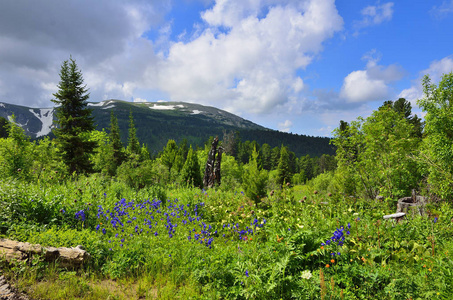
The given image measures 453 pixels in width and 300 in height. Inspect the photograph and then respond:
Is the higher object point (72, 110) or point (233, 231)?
point (72, 110)

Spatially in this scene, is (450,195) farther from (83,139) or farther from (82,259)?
(83,139)

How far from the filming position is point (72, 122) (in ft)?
61.6

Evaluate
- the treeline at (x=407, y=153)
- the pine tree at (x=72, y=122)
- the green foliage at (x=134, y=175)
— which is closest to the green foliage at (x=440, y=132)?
the treeline at (x=407, y=153)

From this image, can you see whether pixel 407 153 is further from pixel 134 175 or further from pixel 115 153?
pixel 115 153

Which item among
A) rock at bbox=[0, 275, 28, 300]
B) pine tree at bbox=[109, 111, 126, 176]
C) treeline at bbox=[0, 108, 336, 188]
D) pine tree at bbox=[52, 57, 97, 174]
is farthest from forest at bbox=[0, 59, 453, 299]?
pine tree at bbox=[109, 111, 126, 176]

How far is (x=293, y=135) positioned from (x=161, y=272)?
612 ft

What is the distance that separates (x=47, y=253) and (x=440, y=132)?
12738 mm

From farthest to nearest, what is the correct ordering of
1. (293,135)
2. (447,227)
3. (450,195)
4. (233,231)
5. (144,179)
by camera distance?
(293,135) → (144,179) → (450,195) → (233,231) → (447,227)

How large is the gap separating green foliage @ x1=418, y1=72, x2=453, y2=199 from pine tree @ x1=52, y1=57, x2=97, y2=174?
72.1ft

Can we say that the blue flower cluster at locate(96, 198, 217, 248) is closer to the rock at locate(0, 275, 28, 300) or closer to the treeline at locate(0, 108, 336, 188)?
the rock at locate(0, 275, 28, 300)

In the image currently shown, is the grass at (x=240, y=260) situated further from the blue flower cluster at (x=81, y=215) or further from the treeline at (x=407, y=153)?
the treeline at (x=407, y=153)

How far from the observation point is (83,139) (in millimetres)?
18922

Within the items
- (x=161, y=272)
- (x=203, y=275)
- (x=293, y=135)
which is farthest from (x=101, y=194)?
(x=293, y=135)

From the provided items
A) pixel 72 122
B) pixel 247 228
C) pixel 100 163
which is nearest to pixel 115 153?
pixel 100 163
